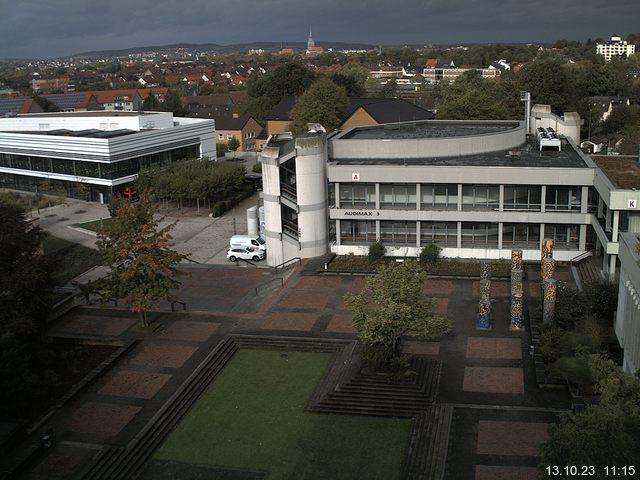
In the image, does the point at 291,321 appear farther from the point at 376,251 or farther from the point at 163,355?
the point at 376,251

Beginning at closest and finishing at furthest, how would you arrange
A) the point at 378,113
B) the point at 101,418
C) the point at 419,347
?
the point at 101,418 < the point at 419,347 < the point at 378,113

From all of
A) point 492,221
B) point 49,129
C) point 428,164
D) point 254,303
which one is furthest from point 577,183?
point 49,129

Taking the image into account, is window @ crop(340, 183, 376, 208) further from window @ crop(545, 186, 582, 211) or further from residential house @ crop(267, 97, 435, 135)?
residential house @ crop(267, 97, 435, 135)

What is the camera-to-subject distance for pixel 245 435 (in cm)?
2438

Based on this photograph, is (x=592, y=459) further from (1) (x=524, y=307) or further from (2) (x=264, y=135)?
(2) (x=264, y=135)

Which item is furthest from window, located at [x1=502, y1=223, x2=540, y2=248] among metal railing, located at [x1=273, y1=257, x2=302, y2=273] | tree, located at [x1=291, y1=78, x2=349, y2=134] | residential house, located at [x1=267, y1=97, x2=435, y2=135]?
residential house, located at [x1=267, y1=97, x2=435, y2=135]

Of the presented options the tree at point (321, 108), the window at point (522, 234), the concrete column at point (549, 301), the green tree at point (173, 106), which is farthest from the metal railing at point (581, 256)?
the green tree at point (173, 106)

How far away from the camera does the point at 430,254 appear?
135 ft

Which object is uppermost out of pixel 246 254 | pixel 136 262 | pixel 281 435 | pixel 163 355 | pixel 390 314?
pixel 136 262

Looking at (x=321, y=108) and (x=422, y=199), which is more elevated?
(x=321, y=108)

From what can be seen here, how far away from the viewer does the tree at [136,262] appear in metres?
32.0

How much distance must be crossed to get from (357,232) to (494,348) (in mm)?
15797

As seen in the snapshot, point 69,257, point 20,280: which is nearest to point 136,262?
point 20,280

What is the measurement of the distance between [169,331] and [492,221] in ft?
64.8
